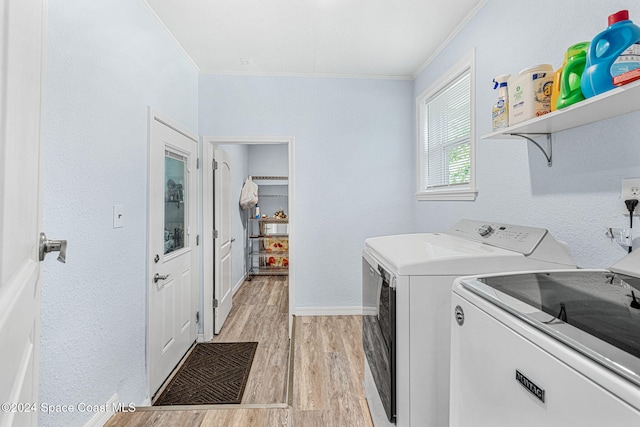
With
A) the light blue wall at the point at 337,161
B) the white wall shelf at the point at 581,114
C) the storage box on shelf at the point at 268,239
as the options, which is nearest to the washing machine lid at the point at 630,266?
the white wall shelf at the point at 581,114

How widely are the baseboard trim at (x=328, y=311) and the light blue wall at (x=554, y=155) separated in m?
1.56

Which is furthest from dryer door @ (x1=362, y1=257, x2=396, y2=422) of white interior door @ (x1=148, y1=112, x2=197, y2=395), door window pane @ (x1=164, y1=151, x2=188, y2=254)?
door window pane @ (x1=164, y1=151, x2=188, y2=254)

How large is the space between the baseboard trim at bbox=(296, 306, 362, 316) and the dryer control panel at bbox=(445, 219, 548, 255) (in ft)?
5.44

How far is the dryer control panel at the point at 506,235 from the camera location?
4.29 feet

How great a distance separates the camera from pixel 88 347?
58.3 inches

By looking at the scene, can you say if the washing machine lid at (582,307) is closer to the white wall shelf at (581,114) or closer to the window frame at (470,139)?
the white wall shelf at (581,114)

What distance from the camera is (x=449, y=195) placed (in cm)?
248

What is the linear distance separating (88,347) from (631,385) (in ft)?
6.29

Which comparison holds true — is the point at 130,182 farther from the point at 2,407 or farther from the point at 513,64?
the point at 513,64

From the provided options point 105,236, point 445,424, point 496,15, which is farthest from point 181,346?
point 496,15

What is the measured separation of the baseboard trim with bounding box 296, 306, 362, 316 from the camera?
3.19 m

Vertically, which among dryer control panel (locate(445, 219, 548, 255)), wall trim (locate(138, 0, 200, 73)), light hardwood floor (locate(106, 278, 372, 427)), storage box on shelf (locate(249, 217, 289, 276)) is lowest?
light hardwood floor (locate(106, 278, 372, 427))

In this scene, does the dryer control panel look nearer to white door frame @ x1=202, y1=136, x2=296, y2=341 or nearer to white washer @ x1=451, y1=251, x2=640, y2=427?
white washer @ x1=451, y1=251, x2=640, y2=427

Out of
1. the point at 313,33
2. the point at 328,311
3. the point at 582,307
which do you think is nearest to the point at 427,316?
the point at 582,307
